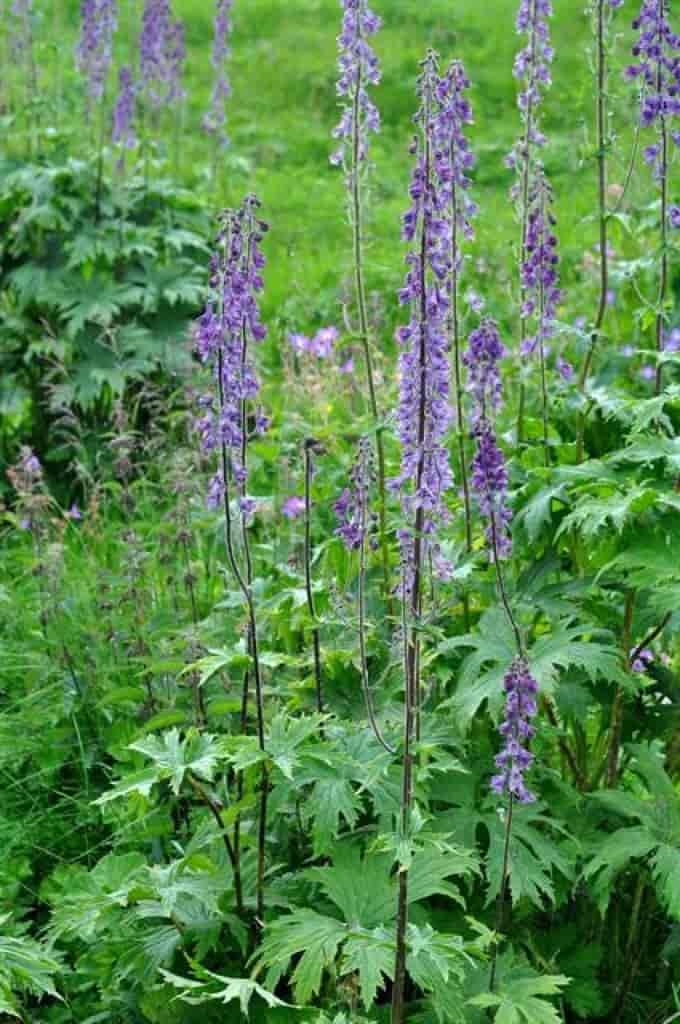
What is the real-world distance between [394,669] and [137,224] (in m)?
3.94

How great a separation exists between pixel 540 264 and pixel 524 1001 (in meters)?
1.82

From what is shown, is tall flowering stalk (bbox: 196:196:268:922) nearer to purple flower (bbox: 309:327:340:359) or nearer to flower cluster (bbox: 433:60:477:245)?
flower cluster (bbox: 433:60:477:245)

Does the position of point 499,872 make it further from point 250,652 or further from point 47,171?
point 47,171

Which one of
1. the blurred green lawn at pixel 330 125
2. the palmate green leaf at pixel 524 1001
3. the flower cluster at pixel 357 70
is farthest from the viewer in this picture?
the blurred green lawn at pixel 330 125

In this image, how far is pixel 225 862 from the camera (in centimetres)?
337

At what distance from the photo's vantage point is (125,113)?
7.13 metres

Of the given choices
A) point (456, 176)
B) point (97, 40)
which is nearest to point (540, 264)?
point (456, 176)

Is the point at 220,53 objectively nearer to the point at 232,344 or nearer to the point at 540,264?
the point at 540,264

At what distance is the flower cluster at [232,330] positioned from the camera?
288cm

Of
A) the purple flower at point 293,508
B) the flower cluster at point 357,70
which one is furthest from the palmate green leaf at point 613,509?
the purple flower at point 293,508

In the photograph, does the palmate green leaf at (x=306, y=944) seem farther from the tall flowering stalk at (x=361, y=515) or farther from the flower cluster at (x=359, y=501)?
the flower cluster at (x=359, y=501)

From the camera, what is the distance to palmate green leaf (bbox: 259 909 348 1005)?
2.82 meters

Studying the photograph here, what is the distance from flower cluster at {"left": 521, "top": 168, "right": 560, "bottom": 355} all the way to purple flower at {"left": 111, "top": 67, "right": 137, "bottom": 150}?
3778 millimetres

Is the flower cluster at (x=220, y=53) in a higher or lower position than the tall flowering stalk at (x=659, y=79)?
higher
